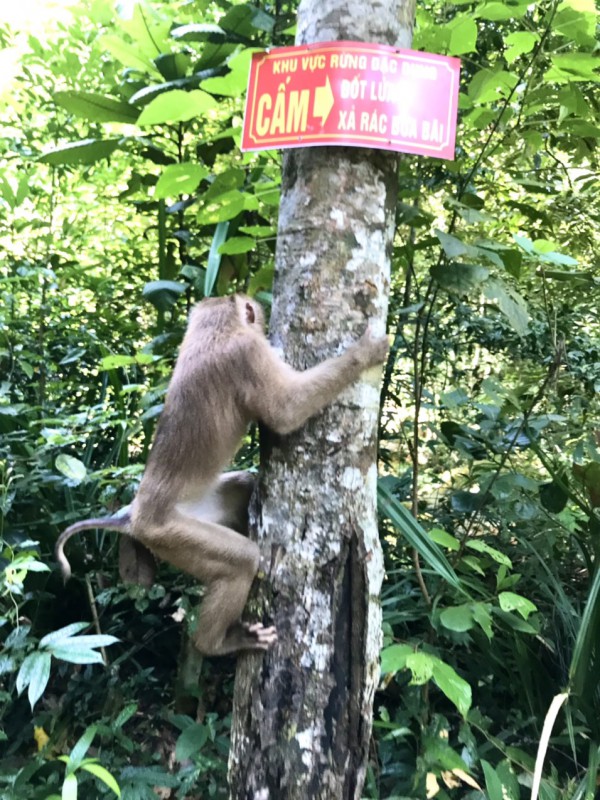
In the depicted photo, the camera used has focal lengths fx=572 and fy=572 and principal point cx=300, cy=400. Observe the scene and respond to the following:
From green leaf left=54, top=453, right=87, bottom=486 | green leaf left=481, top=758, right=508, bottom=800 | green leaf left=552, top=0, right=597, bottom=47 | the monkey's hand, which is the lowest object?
green leaf left=481, top=758, right=508, bottom=800

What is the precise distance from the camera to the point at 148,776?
1.87 m

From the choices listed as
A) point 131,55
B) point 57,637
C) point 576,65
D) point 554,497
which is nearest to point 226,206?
point 131,55

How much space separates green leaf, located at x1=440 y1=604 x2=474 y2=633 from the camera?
1706 millimetres

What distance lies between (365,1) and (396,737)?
2.34 metres

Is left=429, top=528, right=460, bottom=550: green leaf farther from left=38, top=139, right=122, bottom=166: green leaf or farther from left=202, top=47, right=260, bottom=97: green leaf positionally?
left=38, top=139, right=122, bottom=166: green leaf

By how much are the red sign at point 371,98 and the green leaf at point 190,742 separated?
180 cm

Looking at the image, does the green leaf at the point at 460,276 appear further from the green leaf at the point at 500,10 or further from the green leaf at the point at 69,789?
the green leaf at the point at 69,789

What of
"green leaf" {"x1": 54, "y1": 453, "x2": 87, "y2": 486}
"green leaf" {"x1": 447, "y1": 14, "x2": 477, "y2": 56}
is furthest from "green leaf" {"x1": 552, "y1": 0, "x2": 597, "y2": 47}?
"green leaf" {"x1": 54, "y1": 453, "x2": 87, "y2": 486}

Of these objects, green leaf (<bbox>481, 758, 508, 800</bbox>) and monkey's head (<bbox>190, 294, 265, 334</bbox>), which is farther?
monkey's head (<bbox>190, 294, 265, 334</bbox>)

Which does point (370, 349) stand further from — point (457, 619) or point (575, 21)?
point (575, 21)

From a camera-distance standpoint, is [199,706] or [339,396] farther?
[199,706]

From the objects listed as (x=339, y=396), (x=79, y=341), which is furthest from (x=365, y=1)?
(x=79, y=341)

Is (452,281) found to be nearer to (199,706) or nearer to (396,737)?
(396,737)

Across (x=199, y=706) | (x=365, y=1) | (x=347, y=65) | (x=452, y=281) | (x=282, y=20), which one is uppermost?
(x=282, y=20)
